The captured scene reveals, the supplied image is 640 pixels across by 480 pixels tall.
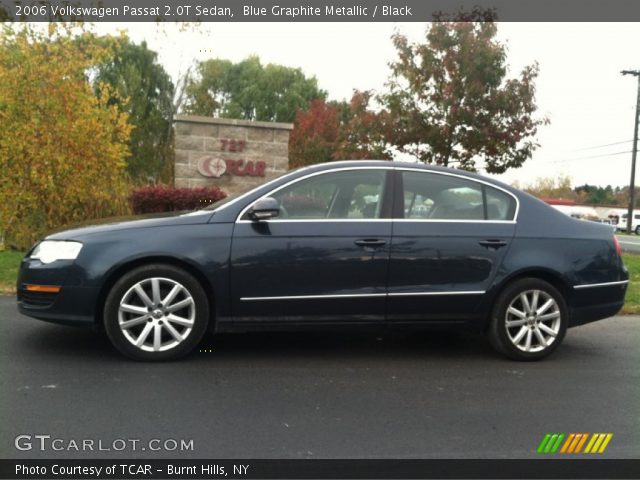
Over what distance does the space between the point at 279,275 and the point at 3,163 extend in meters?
6.49

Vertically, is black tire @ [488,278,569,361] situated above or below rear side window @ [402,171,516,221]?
below

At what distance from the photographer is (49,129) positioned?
9172 mm

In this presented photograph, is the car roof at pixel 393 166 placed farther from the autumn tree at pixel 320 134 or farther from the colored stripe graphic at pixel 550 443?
the autumn tree at pixel 320 134

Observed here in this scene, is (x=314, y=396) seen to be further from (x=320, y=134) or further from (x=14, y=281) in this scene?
(x=320, y=134)

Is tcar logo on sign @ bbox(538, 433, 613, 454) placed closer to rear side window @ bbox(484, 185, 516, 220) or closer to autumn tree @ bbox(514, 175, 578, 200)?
rear side window @ bbox(484, 185, 516, 220)

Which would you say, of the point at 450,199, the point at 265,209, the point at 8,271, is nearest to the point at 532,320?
the point at 450,199

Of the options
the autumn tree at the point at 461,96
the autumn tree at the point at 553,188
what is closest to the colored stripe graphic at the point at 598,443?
the autumn tree at the point at 461,96

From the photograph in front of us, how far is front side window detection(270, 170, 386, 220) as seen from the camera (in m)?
4.81

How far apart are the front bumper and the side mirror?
1.27 m

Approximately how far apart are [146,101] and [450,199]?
26819 millimetres

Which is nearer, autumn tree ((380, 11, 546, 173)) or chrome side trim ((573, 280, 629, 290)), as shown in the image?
chrome side trim ((573, 280, 629, 290))

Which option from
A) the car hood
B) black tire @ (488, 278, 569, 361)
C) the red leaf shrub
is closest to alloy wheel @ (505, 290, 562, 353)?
black tire @ (488, 278, 569, 361)

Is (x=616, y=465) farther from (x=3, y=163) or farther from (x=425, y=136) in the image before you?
(x=425, y=136)

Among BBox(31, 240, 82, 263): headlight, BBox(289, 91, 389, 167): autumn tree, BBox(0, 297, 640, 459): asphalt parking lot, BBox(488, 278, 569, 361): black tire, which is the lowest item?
BBox(0, 297, 640, 459): asphalt parking lot
